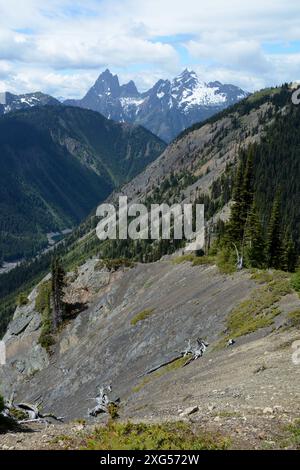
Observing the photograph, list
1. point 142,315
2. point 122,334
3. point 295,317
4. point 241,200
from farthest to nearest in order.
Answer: point 142,315
point 122,334
point 241,200
point 295,317

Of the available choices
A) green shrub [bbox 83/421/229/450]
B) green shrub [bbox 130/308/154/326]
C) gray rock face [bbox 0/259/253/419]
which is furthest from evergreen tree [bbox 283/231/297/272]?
green shrub [bbox 83/421/229/450]

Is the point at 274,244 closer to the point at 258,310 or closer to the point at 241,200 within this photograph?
the point at 241,200

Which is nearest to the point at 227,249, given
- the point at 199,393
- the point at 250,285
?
the point at 250,285

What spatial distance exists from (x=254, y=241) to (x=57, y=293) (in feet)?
135

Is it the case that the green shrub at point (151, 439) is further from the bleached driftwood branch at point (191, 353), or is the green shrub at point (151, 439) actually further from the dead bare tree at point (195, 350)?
the bleached driftwood branch at point (191, 353)

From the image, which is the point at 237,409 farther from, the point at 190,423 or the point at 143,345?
the point at 143,345

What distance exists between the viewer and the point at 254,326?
4034cm

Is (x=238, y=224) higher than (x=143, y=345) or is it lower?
higher

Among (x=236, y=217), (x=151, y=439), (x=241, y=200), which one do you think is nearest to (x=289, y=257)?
(x=236, y=217)

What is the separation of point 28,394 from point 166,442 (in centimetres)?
6354

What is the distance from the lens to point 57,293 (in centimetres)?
8919

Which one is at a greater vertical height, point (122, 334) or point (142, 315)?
point (142, 315)

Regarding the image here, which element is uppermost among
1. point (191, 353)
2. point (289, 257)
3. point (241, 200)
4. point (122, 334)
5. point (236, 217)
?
point (241, 200)

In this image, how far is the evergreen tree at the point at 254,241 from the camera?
64.5 m
